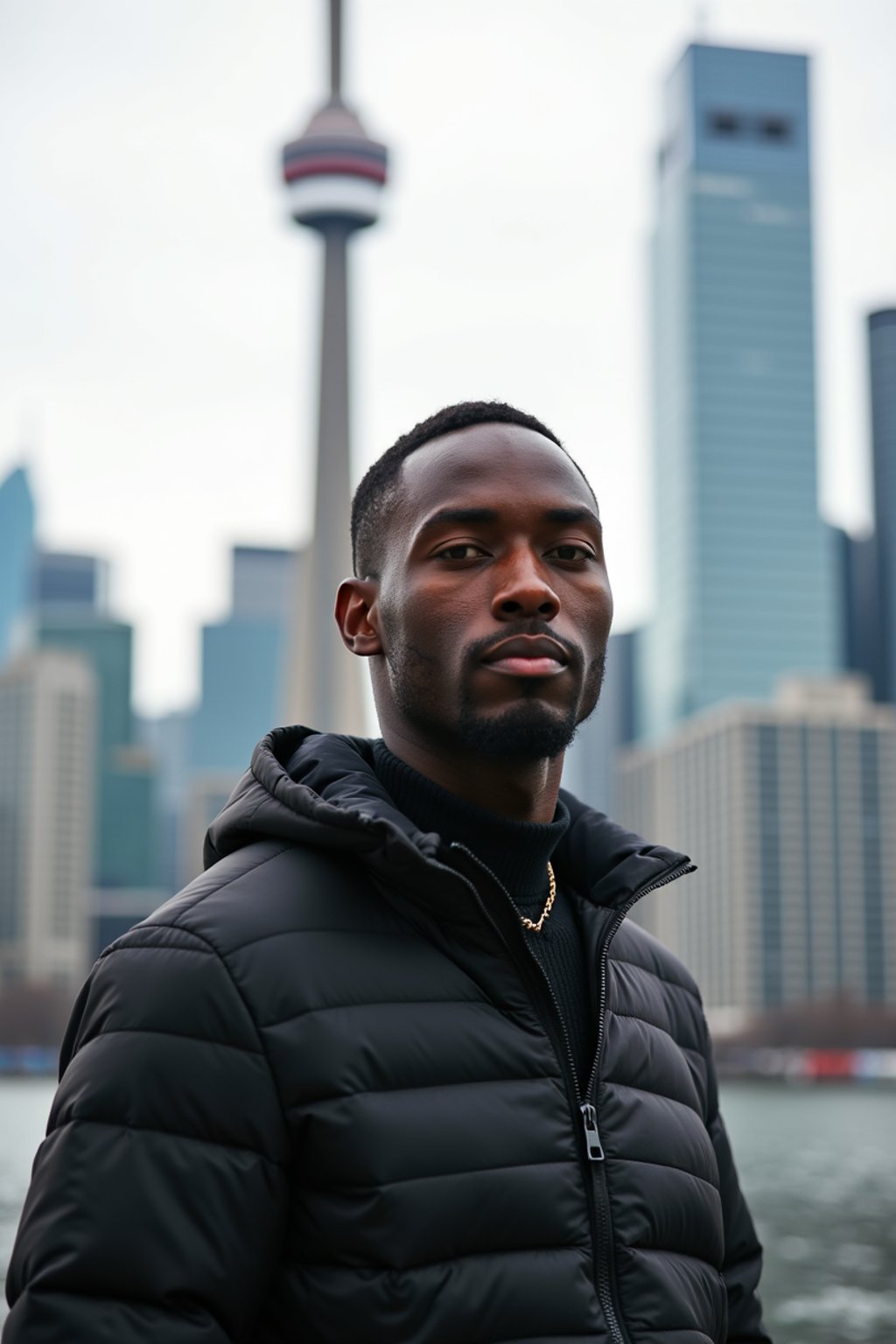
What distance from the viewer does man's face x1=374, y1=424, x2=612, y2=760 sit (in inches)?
104

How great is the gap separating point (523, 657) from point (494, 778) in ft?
0.66

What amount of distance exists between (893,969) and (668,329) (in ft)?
213

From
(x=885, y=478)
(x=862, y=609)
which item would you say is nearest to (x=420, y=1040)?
(x=862, y=609)

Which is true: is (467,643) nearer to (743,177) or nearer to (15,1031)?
(15,1031)

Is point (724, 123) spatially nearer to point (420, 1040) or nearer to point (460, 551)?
point (460, 551)

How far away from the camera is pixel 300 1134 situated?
2.35 meters

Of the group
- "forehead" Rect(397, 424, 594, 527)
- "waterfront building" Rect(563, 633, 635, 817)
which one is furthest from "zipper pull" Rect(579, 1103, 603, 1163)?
"waterfront building" Rect(563, 633, 635, 817)

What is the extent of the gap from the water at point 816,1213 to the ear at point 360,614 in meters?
17.1

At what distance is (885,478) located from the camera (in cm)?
18138

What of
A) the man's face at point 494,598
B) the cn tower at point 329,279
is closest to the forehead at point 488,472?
the man's face at point 494,598

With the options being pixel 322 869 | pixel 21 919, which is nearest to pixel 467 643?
pixel 322 869

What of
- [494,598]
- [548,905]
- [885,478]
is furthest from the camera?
[885,478]

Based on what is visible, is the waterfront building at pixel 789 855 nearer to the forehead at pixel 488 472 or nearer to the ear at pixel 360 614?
the ear at pixel 360 614

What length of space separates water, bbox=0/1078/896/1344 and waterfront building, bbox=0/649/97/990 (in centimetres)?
8177
